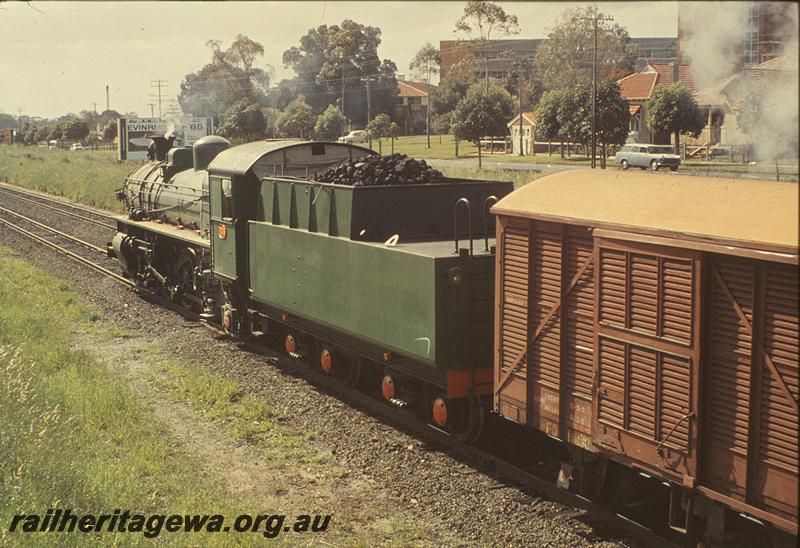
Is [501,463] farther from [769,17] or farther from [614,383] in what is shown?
[769,17]

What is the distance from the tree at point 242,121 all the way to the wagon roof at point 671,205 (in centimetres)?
5189

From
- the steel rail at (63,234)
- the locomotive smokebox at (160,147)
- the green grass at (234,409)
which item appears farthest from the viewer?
the steel rail at (63,234)

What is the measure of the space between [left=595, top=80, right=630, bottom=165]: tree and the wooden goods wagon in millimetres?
38208

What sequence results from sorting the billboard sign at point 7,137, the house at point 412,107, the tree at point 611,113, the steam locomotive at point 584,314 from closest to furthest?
1. the steam locomotive at point 584,314
2. the tree at point 611,113
3. the house at point 412,107
4. the billboard sign at point 7,137

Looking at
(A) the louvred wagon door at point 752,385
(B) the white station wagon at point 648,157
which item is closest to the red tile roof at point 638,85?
(B) the white station wagon at point 648,157

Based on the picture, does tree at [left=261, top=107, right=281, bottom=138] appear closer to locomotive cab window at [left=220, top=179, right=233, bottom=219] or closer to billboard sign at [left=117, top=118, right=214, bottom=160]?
billboard sign at [left=117, top=118, right=214, bottom=160]

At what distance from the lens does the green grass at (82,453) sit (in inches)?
320

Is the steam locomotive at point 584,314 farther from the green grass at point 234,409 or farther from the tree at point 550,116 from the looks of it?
the tree at point 550,116

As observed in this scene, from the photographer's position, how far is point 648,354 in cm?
728

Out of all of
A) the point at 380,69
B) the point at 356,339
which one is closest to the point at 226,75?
the point at 380,69

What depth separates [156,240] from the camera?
19953 mm

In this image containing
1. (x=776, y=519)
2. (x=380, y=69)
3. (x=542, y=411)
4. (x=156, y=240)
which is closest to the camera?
(x=776, y=519)

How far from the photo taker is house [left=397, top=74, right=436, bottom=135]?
95750 millimetres

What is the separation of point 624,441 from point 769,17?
4.79m
